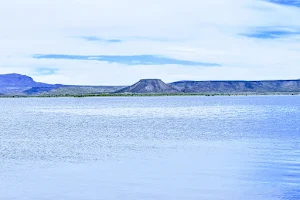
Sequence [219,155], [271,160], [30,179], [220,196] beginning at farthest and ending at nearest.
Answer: [219,155], [271,160], [30,179], [220,196]

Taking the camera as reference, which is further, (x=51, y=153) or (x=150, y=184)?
(x=51, y=153)

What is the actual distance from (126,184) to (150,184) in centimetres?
105

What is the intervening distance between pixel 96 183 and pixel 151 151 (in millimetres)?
11354

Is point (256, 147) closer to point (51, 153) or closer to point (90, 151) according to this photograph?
point (90, 151)

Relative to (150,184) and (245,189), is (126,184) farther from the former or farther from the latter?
(245,189)

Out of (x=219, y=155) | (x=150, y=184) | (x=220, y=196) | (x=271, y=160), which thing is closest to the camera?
(x=220, y=196)

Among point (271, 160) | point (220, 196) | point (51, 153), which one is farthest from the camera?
point (51, 153)

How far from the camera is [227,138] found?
43000 mm

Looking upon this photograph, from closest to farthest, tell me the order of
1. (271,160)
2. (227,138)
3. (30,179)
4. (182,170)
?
(30,179) → (182,170) → (271,160) → (227,138)

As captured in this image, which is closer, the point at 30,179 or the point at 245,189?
the point at 245,189

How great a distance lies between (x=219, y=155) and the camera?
31.5m

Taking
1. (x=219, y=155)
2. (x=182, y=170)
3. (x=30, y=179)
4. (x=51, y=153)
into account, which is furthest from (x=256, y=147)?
(x=30, y=179)

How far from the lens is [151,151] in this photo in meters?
34.3

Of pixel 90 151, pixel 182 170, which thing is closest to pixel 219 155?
pixel 182 170
